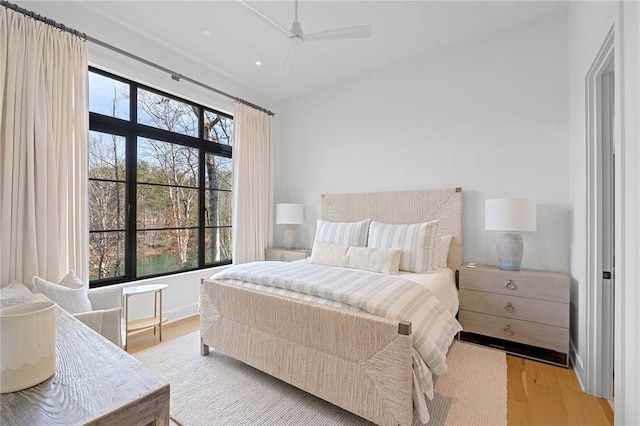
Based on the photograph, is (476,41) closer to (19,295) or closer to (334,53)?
(334,53)

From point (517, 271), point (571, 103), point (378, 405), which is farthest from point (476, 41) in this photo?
point (378, 405)

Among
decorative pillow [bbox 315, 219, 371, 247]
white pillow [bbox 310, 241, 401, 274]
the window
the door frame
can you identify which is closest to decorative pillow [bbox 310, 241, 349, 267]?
white pillow [bbox 310, 241, 401, 274]

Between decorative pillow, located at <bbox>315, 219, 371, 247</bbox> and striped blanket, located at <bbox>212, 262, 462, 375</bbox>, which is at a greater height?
decorative pillow, located at <bbox>315, 219, 371, 247</bbox>

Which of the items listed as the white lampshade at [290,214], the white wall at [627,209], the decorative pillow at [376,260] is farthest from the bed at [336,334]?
the white lampshade at [290,214]

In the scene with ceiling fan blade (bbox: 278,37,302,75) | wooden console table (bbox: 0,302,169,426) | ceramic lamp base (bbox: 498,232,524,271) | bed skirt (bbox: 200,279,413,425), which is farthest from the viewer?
ceramic lamp base (bbox: 498,232,524,271)

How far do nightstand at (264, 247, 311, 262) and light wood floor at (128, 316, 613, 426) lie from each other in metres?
2.46

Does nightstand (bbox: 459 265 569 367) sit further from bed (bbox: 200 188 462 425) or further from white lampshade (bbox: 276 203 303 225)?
white lampshade (bbox: 276 203 303 225)

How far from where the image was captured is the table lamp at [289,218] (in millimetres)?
4129

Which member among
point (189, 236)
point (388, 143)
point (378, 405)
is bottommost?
point (378, 405)

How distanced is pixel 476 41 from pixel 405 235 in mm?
2166

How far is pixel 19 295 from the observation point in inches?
73.7

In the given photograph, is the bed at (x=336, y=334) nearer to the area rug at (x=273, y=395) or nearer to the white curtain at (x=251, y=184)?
the area rug at (x=273, y=395)

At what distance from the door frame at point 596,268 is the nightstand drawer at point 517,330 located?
1.00 feet

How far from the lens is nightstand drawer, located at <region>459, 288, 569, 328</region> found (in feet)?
7.68
